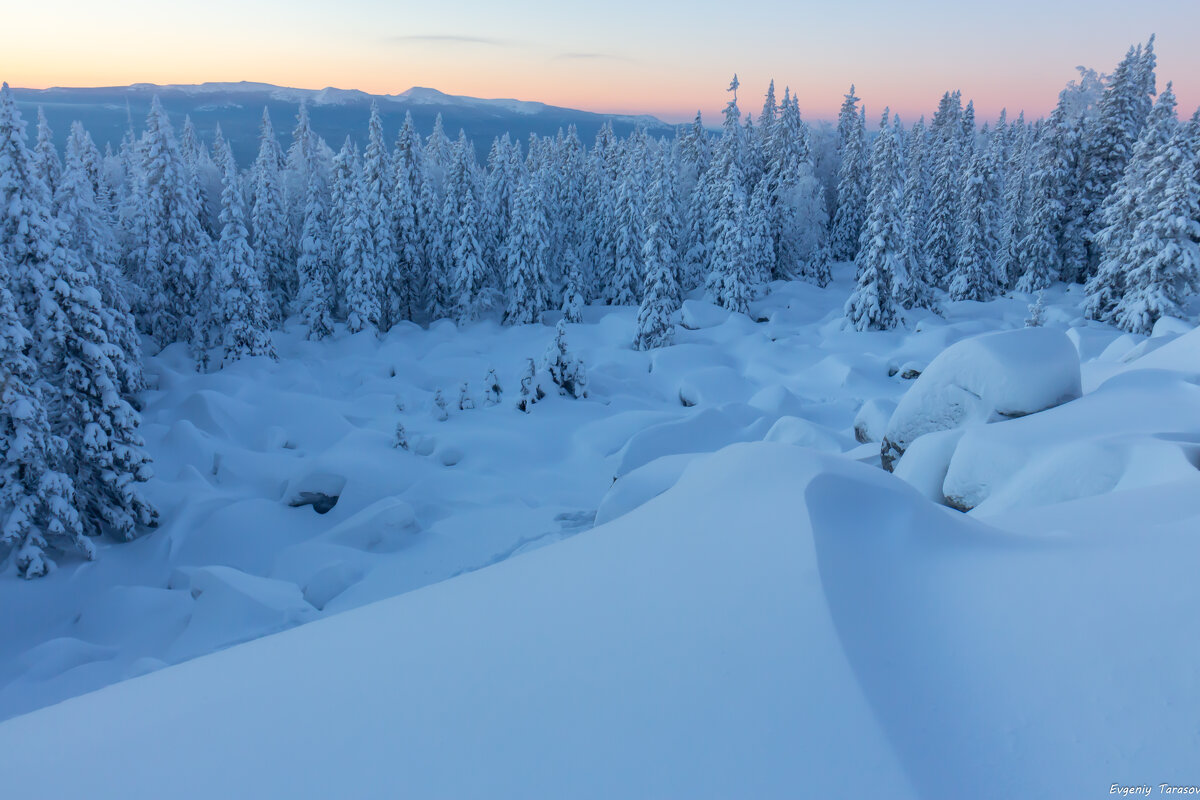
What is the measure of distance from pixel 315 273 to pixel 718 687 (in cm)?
3868

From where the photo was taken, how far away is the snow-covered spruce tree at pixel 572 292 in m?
40.3

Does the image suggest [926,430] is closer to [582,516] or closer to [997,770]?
[582,516]

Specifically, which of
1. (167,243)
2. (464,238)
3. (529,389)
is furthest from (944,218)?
(167,243)

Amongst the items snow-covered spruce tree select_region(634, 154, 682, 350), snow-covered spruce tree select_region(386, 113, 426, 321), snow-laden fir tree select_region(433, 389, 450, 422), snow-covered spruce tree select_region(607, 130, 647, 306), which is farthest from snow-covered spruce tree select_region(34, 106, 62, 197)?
snow-covered spruce tree select_region(607, 130, 647, 306)

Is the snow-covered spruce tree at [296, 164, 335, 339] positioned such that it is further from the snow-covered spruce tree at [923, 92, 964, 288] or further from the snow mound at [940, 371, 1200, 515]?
the snow-covered spruce tree at [923, 92, 964, 288]

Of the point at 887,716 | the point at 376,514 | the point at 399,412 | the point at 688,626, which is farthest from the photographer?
the point at 399,412

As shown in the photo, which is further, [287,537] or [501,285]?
[501,285]

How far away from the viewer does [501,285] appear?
4556 centimetres

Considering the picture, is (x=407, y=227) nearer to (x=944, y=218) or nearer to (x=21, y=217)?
(x=21, y=217)

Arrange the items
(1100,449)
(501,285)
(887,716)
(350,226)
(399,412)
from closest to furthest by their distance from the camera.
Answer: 1. (887,716)
2. (1100,449)
3. (399,412)
4. (350,226)
5. (501,285)

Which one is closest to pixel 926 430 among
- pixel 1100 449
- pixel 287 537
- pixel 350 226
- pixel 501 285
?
pixel 1100 449

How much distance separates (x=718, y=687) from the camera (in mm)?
2918

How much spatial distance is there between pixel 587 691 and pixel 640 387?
2363 centimetres

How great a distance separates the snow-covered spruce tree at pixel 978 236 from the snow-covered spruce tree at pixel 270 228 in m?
41.3
